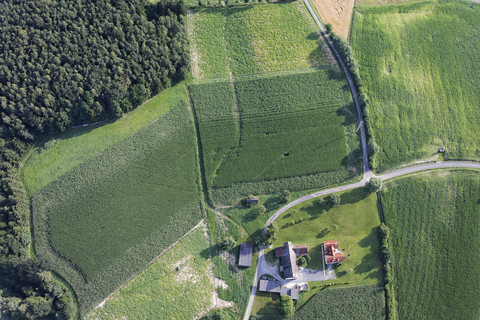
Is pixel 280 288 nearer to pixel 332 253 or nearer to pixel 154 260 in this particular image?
pixel 332 253

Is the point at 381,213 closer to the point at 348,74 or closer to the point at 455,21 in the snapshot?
the point at 348,74

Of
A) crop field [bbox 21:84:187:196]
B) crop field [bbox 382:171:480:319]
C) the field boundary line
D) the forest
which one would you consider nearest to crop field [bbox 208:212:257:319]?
the field boundary line

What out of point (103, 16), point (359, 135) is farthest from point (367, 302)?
point (103, 16)

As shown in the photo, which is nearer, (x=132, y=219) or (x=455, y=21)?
(x=132, y=219)

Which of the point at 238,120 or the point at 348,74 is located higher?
the point at 348,74

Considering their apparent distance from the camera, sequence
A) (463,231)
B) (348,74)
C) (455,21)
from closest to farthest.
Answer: (463,231), (348,74), (455,21)

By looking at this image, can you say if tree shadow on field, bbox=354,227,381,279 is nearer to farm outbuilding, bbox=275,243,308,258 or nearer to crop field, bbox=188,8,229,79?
farm outbuilding, bbox=275,243,308,258

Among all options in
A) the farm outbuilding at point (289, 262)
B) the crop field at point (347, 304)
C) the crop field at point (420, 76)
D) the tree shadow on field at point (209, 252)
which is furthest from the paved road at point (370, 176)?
the crop field at point (347, 304)

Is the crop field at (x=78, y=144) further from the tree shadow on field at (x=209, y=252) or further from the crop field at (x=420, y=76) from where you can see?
the crop field at (x=420, y=76)

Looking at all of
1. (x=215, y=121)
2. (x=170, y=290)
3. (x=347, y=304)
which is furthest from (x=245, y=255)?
(x=215, y=121)
